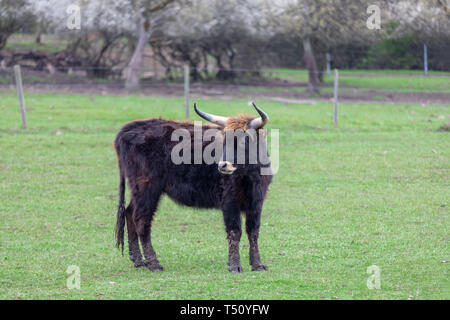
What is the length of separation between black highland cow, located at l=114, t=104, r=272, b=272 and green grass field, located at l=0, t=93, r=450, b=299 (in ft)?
1.35

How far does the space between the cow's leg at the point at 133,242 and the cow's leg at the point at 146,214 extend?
5.4 inches

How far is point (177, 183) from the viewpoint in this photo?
779 centimetres

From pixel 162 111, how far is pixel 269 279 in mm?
13249

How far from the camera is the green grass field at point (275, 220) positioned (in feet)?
21.8

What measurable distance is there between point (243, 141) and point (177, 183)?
1.06 m

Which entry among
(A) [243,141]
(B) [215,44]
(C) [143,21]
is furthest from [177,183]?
(B) [215,44]

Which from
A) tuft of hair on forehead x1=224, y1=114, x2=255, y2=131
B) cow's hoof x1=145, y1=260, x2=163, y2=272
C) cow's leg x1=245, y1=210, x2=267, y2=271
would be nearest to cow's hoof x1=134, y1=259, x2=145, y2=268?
cow's hoof x1=145, y1=260, x2=163, y2=272

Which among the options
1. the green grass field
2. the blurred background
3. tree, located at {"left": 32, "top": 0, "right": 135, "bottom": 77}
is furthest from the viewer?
tree, located at {"left": 32, "top": 0, "right": 135, "bottom": 77}

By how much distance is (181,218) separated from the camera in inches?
396

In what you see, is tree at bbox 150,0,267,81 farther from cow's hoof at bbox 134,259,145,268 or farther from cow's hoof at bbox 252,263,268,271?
cow's hoof at bbox 252,263,268,271

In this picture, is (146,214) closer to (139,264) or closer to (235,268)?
(139,264)

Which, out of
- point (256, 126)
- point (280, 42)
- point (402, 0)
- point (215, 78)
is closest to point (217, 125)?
point (256, 126)

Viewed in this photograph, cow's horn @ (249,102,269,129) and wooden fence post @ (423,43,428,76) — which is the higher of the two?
wooden fence post @ (423,43,428,76)

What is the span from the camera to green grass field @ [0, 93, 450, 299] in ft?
21.8
